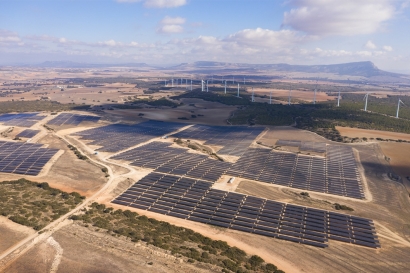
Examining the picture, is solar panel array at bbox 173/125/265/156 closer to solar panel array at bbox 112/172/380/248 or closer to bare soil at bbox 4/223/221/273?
solar panel array at bbox 112/172/380/248

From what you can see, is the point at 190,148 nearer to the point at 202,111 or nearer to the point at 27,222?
the point at 27,222

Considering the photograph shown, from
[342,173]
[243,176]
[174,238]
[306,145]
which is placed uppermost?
[306,145]

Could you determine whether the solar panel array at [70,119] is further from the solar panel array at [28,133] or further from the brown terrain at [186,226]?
the brown terrain at [186,226]

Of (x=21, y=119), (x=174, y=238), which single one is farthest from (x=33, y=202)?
(x=21, y=119)

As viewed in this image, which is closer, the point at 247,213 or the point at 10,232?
the point at 10,232

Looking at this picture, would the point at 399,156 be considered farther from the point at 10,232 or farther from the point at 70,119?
the point at 70,119

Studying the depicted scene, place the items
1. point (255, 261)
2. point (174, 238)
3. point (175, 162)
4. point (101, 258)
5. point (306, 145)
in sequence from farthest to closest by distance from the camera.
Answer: point (306, 145), point (175, 162), point (174, 238), point (255, 261), point (101, 258)
